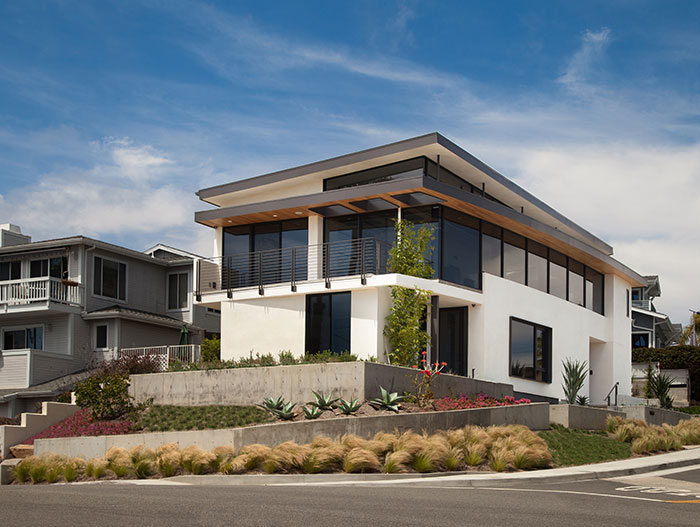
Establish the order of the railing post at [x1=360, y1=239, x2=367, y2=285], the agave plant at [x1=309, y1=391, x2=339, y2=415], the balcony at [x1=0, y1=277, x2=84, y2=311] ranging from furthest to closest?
the balcony at [x1=0, y1=277, x2=84, y2=311], the railing post at [x1=360, y1=239, x2=367, y2=285], the agave plant at [x1=309, y1=391, x2=339, y2=415]

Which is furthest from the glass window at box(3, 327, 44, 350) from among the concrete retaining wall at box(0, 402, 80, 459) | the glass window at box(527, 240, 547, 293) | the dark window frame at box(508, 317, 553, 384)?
the glass window at box(527, 240, 547, 293)

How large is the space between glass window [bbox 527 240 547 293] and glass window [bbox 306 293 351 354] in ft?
26.8

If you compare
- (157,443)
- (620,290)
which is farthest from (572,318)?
(157,443)

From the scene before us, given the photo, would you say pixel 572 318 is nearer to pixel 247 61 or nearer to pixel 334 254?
pixel 334 254

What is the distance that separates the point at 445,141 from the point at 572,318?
430 inches

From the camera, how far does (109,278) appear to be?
35438 millimetres

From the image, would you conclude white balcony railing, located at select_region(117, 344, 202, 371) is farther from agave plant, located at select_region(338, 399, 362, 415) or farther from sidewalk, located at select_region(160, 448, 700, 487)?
sidewalk, located at select_region(160, 448, 700, 487)

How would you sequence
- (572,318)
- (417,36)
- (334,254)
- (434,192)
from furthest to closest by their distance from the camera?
1. (572,318)
2. (334,254)
3. (434,192)
4. (417,36)

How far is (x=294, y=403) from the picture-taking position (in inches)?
842

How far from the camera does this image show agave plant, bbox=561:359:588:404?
28766 mm

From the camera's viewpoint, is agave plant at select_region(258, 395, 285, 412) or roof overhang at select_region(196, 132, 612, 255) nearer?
agave plant at select_region(258, 395, 285, 412)

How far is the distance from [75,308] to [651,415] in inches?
897

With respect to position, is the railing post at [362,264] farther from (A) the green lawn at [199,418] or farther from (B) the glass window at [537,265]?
(B) the glass window at [537,265]

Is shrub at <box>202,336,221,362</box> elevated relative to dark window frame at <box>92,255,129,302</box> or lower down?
lower down
